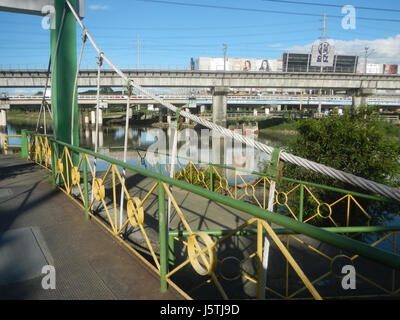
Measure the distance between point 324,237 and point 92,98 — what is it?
1991 inches

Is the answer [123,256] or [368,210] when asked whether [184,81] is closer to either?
[368,210]

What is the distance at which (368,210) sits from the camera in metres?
7.58

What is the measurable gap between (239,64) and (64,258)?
90.5 metres

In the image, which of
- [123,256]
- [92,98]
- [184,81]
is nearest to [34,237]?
[123,256]

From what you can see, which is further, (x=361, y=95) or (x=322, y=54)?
(x=322, y=54)

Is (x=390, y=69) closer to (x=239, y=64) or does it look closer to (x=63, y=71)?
(x=239, y=64)

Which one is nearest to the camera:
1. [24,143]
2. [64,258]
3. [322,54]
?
[64,258]

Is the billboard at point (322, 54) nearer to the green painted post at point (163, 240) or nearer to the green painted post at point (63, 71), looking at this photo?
the green painted post at point (63, 71)

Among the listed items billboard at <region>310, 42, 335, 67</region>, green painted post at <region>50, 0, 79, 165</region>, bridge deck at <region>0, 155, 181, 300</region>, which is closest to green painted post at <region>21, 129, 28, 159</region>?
green painted post at <region>50, 0, 79, 165</region>

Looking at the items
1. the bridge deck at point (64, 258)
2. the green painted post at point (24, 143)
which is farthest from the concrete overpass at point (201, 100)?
the bridge deck at point (64, 258)

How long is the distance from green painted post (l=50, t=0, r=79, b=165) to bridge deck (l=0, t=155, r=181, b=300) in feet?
5.89

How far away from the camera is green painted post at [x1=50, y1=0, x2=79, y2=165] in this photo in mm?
6043

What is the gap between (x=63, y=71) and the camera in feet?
20.1

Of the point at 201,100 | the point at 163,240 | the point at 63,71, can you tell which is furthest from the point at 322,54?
the point at 163,240
